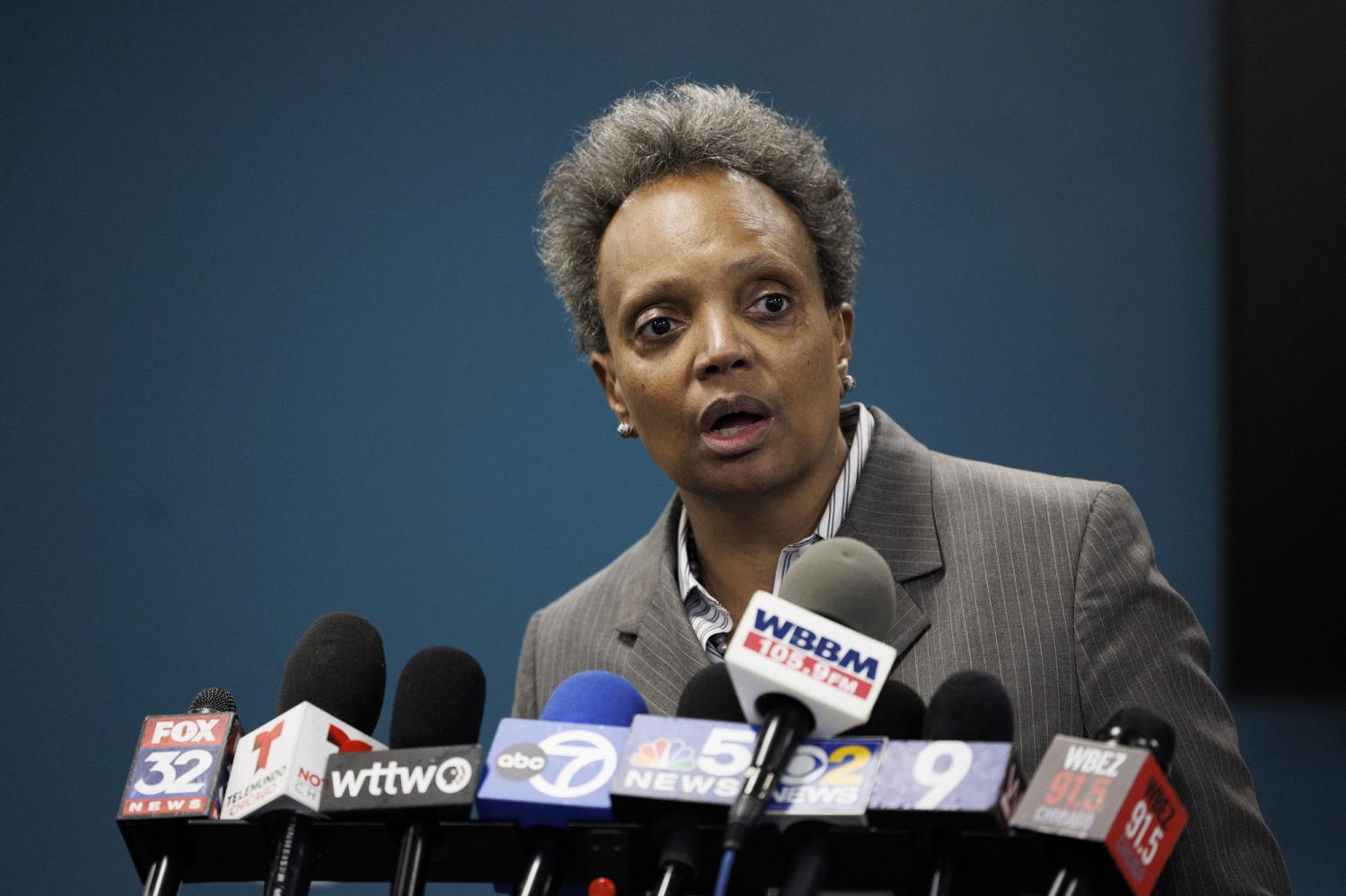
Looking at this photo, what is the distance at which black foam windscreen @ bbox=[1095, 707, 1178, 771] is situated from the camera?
1011 mm

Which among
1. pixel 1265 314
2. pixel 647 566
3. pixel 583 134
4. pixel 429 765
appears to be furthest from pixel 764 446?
pixel 583 134

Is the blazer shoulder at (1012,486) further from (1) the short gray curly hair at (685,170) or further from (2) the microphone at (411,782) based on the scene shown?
(2) the microphone at (411,782)

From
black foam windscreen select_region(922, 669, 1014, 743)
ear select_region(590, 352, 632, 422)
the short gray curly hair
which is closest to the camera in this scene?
black foam windscreen select_region(922, 669, 1014, 743)

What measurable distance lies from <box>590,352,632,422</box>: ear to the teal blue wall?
837 mm

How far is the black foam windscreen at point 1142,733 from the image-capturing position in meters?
1.01

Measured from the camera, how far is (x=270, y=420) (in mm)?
3193

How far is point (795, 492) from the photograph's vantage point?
1.99 metres

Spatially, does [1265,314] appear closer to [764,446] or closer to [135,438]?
[764,446]

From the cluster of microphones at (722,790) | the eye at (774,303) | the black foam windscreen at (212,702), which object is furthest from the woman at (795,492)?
the black foam windscreen at (212,702)

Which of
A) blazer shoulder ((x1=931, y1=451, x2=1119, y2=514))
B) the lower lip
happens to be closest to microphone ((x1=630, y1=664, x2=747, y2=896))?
the lower lip

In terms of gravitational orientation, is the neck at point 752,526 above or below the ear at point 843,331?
below

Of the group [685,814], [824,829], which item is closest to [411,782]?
[685,814]

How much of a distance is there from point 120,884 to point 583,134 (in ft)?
6.62

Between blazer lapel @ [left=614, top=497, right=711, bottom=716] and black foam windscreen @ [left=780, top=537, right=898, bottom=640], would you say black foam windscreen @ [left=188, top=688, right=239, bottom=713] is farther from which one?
blazer lapel @ [left=614, top=497, right=711, bottom=716]
